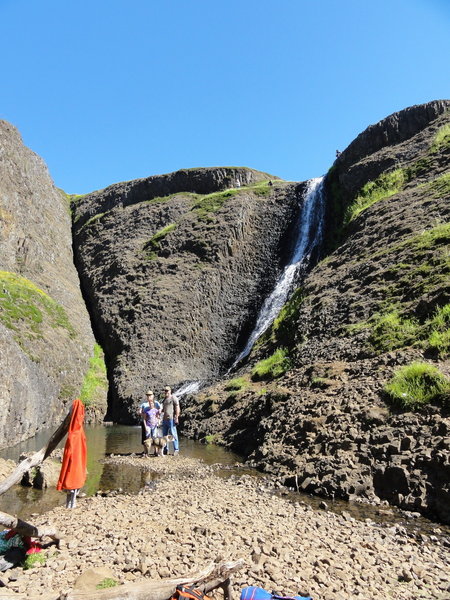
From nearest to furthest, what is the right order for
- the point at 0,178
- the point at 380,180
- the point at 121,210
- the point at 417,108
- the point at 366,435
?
the point at 366,435 < the point at 380,180 < the point at 417,108 < the point at 0,178 < the point at 121,210

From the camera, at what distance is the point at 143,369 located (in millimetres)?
30906

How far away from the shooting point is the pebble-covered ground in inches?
197

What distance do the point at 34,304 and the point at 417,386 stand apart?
86.5 feet

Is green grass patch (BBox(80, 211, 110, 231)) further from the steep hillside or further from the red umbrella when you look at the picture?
the red umbrella

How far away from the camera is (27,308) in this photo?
28.0m

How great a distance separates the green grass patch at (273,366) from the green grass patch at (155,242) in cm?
2223

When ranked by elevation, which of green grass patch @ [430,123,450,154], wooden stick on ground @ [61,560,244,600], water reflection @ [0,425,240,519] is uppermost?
green grass patch @ [430,123,450,154]

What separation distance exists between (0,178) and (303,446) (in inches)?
1449

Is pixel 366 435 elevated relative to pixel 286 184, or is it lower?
lower

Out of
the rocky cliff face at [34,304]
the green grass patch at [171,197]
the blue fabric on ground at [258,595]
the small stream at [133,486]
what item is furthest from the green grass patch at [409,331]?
the green grass patch at [171,197]

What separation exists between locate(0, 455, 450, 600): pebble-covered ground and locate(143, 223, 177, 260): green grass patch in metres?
32.3

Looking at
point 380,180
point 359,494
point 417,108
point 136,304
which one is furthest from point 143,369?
point 417,108

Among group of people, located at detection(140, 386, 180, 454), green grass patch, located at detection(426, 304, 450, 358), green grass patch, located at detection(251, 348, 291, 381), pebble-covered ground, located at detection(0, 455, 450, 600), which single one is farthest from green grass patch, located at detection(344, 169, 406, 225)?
pebble-covered ground, located at detection(0, 455, 450, 600)

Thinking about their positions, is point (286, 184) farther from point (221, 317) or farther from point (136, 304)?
point (136, 304)
